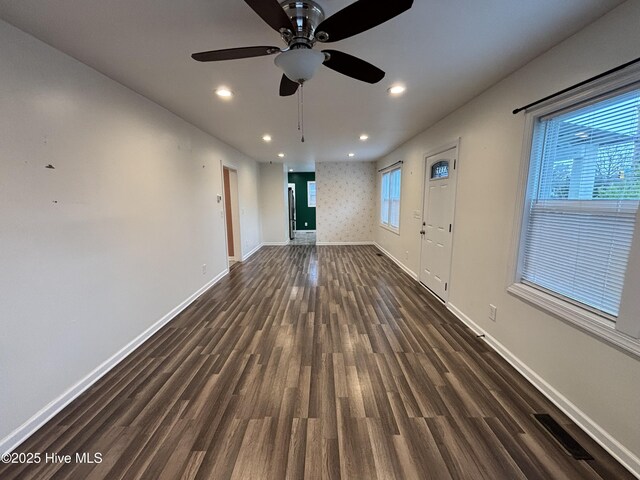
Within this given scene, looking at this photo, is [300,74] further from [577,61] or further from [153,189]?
[153,189]

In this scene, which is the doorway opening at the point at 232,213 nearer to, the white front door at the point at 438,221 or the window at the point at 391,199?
the window at the point at 391,199

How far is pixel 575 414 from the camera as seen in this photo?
1.64m

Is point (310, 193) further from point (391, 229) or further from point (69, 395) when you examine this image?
point (69, 395)

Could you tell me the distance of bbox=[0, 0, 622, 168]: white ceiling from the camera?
4.71 feet

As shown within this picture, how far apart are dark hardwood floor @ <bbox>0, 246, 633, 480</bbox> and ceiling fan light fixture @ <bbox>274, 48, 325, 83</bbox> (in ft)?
6.98

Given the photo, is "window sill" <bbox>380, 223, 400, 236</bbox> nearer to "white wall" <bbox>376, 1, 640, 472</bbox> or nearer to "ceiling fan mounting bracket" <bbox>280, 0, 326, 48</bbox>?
"white wall" <bbox>376, 1, 640, 472</bbox>

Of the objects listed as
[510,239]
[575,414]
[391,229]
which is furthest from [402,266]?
[575,414]

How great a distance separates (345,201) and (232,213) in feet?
11.0

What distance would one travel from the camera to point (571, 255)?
1.76 metres

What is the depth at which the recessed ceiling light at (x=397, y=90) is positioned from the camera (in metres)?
2.45

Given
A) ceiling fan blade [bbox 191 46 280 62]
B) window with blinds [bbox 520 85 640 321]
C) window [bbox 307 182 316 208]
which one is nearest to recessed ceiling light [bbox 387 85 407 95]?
window with blinds [bbox 520 85 640 321]

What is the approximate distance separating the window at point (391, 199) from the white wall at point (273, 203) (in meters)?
2.91

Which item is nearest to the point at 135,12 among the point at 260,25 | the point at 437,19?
the point at 260,25

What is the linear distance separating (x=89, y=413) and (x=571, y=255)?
3480 millimetres
